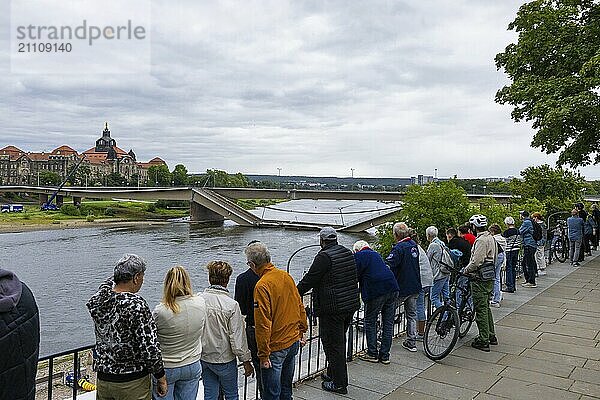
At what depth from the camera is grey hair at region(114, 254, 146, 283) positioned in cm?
341

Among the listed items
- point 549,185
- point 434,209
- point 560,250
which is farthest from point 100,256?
point 560,250

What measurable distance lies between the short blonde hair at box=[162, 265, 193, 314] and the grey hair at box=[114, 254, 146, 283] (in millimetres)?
334

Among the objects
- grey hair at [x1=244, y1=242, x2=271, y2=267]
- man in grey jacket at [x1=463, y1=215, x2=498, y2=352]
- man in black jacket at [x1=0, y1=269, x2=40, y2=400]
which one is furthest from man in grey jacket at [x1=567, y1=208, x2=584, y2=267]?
man in black jacket at [x1=0, y1=269, x2=40, y2=400]

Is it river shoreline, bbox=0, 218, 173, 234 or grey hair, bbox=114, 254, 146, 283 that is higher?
grey hair, bbox=114, 254, 146, 283

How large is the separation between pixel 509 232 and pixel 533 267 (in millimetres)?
1284

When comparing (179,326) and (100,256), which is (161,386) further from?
(100,256)

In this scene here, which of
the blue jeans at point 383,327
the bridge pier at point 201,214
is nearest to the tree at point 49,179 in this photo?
the bridge pier at point 201,214

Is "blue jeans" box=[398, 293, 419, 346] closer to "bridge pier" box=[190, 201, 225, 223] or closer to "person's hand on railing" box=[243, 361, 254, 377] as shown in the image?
"person's hand on railing" box=[243, 361, 254, 377]

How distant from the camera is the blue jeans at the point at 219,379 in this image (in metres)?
4.26

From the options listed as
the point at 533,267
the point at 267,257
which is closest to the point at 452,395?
the point at 267,257

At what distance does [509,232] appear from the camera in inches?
420

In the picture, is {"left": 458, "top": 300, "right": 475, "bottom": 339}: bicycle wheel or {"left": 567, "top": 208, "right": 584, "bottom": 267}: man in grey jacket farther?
{"left": 567, "top": 208, "right": 584, "bottom": 267}: man in grey jacket

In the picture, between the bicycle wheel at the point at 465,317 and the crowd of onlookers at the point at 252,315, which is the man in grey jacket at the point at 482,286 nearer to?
the crowd of onlookers at the point at 252,315

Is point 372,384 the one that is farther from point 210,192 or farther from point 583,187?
point 210,192
